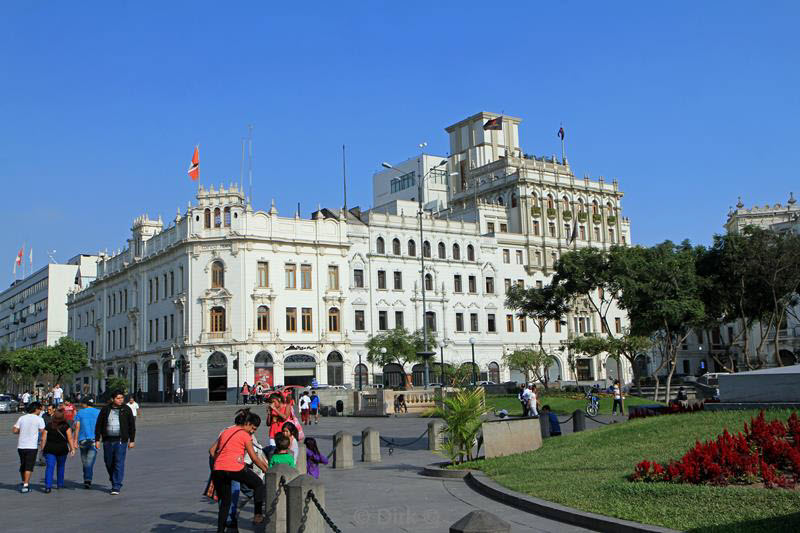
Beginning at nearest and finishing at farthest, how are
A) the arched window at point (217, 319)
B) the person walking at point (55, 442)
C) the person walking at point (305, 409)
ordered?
the person walking at point (55, 442) → the person walking at point (305, 409) → the arched window at point (217, 319)

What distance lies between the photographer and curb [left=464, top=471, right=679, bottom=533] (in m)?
10.4

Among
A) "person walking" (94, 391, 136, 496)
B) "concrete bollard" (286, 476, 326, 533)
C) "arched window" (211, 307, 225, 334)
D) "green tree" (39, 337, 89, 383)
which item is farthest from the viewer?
"green tree" (39, 337, 89, 383)

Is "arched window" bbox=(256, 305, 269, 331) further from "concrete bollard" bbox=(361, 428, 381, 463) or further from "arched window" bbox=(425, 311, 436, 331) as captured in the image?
"concrete bollard" bbox=(361, 428, 381, 463)

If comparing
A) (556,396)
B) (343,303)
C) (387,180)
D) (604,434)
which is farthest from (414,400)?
(387,180)

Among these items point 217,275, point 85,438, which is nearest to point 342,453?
point 85,438

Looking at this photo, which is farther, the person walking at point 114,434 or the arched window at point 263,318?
the arched window at point 263,318

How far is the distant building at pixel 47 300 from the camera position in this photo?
114 meters

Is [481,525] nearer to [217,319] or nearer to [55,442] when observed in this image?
[55,442]

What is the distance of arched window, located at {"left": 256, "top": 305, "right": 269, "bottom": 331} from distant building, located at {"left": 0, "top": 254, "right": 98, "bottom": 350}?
47313mm

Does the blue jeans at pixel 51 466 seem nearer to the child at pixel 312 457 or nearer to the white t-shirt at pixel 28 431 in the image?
the white t-shirt at pixel 28 431

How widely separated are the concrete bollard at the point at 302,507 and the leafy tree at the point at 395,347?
158ft

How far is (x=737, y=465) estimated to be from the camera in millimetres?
12133

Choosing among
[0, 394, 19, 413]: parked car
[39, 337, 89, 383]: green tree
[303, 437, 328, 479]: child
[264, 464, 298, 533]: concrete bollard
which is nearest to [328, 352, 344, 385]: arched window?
[0, 394, 19, 413]: parked car

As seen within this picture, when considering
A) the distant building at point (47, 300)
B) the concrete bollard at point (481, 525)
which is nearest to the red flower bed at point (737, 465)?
the concrete bollard at point (481, 525)
